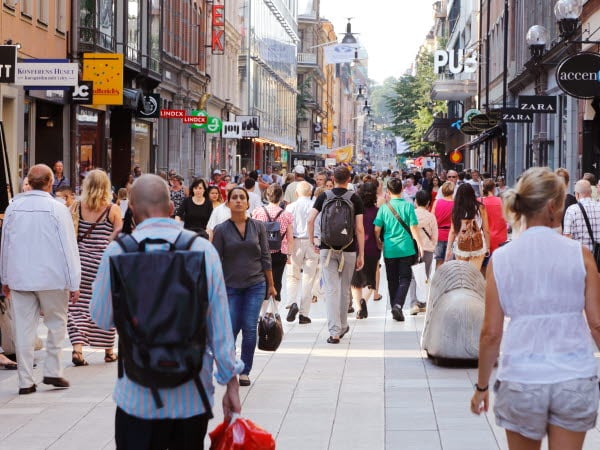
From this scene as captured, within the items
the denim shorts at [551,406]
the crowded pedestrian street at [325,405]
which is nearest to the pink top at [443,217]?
the crowded pedestrian street at [325,405]

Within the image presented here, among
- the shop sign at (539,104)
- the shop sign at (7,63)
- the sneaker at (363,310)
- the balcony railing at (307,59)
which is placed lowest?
the sneaker at (363,310)

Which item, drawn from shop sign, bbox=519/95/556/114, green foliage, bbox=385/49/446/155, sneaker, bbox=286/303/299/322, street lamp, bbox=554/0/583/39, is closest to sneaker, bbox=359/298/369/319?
sneaker, bbox=286/303/299/322

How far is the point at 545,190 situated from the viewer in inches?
213

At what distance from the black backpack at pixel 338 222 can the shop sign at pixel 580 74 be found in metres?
6.84

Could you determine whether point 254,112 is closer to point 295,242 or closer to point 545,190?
point 295,242

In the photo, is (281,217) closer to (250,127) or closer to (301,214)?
(301,214)

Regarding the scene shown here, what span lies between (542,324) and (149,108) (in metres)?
33.6

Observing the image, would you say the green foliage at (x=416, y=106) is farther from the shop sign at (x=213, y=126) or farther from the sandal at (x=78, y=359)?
the sandal at (x=78, y=359)

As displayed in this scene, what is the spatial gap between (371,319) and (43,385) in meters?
6.52

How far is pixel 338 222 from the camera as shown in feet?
46.6

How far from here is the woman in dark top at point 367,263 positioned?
55.5 feet

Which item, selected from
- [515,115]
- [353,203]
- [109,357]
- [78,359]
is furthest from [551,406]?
[515,115]

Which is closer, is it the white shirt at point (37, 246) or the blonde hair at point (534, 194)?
the blonde hair at point (534, 194)

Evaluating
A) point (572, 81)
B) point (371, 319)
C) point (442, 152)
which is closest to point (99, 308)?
point (371, 319)
